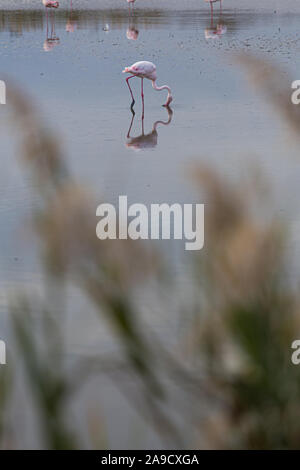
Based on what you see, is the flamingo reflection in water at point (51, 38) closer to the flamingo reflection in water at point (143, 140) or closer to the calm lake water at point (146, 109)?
the calm lake water at point (146, 109)

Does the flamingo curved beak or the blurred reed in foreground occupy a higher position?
the flamingo curved beak

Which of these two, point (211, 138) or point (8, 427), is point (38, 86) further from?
point (8, 427)

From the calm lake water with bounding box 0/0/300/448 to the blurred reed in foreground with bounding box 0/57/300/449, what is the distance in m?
0.04

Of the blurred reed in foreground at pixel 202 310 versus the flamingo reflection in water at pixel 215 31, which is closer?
the blurred reed in foreground at pixel 202 310

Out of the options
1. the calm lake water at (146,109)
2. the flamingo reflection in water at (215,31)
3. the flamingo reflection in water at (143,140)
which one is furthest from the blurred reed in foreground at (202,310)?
the flamingo reflection in water at (215,31)

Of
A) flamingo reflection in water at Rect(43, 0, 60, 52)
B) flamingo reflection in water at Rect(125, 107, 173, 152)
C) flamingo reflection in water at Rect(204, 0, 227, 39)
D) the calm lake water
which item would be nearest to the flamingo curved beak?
the calm lake water

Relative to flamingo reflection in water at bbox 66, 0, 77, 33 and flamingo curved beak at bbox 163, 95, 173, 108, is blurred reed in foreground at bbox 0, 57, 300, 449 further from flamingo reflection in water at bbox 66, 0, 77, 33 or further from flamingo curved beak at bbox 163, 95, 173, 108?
flamingo reflection in water at bbox 66, 0, 77, 33

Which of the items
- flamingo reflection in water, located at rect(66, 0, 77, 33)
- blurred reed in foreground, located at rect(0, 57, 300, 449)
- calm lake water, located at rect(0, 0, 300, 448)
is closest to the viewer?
blurred reed in foreground, located at rect(0, 57, 300, 449)

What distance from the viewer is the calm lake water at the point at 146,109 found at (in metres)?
2.41

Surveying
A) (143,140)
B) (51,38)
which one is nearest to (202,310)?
(143,140)

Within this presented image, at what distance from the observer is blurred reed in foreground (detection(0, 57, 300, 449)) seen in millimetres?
793

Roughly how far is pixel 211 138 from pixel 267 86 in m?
4.20

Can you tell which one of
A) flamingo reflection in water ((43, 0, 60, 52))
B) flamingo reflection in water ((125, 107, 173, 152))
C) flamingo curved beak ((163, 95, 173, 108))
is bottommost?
flamingo reflection in water ((125, 107, 173, 152))

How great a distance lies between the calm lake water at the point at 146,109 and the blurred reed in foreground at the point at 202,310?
0.04m
